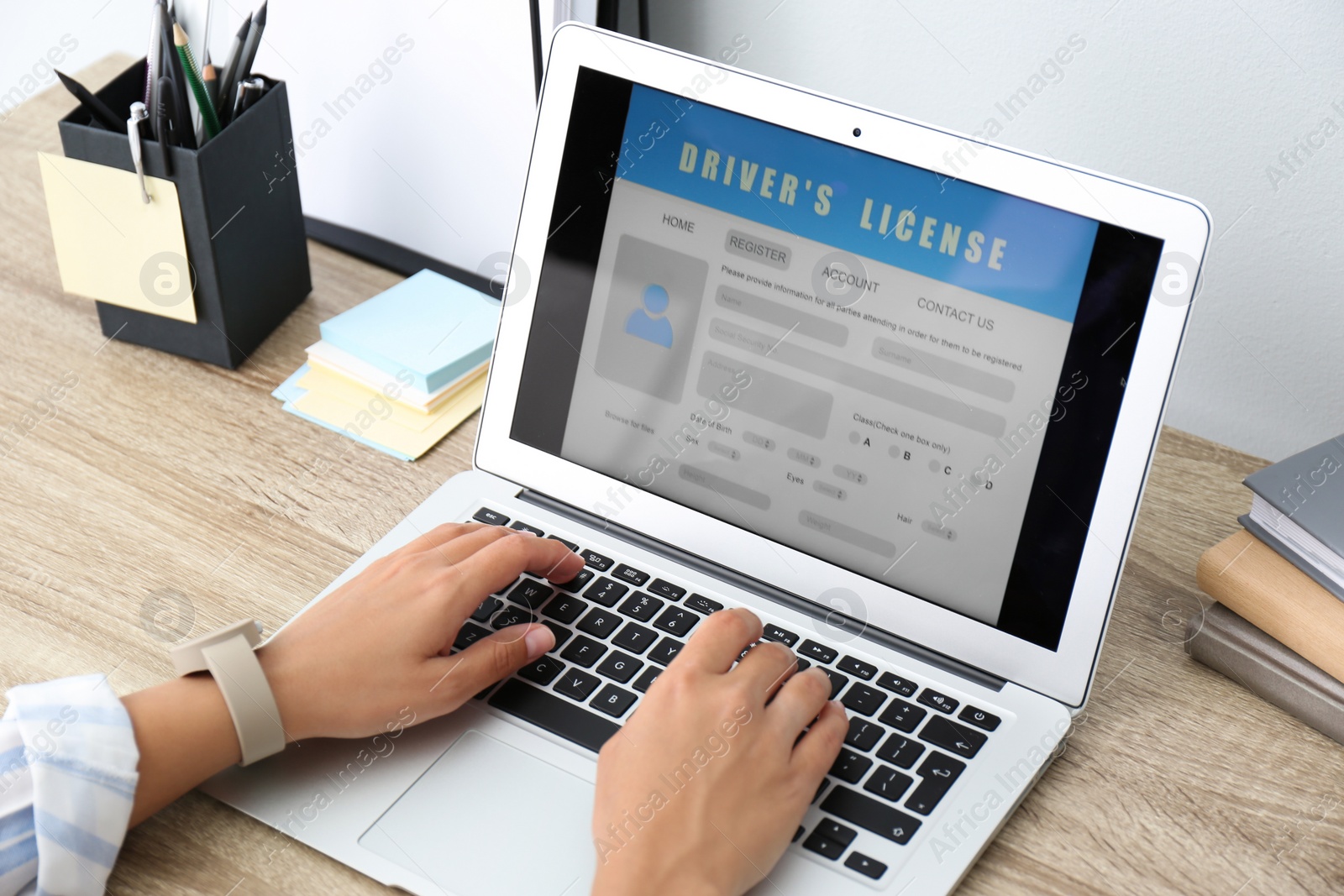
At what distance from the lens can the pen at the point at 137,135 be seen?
2.79 ft

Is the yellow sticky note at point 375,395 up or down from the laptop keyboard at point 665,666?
up

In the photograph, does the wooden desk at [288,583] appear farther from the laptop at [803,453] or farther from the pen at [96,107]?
Answer: the pen at [96,107]

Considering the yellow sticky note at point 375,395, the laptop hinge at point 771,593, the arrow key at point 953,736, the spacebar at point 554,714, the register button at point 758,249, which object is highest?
the register button at point 758,249

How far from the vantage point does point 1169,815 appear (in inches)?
25.8

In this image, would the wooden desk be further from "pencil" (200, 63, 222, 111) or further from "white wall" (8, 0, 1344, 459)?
"pencil" (200, 63, 222, 111)

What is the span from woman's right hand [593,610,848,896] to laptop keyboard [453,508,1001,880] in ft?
0.08

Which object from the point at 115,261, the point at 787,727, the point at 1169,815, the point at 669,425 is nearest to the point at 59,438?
the point at 115,261

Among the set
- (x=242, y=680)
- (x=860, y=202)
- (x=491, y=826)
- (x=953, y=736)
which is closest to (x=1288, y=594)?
(x=953, y=736)

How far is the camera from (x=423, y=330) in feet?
3.15

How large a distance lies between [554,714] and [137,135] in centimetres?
54

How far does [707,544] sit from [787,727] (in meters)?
0.17

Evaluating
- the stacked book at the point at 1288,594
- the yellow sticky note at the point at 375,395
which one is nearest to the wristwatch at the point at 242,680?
the yellow sticky note at the point at 375,395

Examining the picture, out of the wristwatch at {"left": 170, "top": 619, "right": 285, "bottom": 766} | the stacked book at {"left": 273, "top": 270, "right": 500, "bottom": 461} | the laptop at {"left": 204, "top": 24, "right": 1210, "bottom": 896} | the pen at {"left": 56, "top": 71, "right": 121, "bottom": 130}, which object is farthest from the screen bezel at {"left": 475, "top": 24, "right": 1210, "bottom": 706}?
the pen at {"left": 56, "top": 71, "right": 121, "bottom": 130}

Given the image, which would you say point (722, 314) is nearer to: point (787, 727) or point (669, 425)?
point (669, 425)
